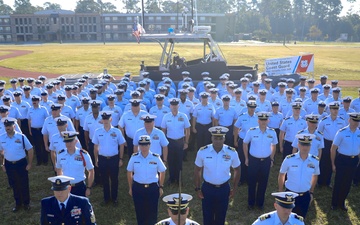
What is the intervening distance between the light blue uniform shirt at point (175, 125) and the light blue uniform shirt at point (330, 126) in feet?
8.65

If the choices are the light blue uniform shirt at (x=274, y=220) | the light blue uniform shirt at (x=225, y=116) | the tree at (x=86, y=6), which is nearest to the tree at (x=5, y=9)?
the tree at (x=86, y=6)

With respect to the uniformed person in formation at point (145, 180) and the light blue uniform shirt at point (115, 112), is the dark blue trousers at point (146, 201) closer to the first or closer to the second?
the uniformed person in formation at point (145, 180)

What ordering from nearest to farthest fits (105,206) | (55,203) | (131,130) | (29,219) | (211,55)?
(55,203) → (29,219) → (105,206) → (131,130) → (211,55)

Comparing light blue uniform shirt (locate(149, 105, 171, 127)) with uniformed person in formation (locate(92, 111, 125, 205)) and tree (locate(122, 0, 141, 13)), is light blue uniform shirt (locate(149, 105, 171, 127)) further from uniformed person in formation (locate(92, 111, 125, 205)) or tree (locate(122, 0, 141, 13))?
tree (locate(122, 0, 141, 13))

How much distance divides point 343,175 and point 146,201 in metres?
3.32

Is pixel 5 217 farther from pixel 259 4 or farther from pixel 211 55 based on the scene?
pixel 259 4

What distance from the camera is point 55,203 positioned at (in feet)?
11.2

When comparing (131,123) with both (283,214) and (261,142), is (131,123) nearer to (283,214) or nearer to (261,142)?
(261,142)

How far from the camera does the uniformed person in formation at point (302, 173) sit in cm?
438

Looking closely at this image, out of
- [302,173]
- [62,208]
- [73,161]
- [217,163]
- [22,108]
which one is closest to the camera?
[62,208]

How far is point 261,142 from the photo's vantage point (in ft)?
17.6

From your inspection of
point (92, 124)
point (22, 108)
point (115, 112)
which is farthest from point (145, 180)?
point (22, 108)

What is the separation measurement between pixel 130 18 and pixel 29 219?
76.7 metres

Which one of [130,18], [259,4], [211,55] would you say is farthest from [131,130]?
[259,4]
